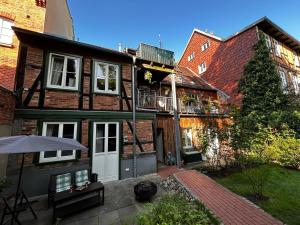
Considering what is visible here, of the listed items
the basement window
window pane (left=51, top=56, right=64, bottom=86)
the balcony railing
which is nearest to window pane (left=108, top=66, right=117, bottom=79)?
window pane (left=51, top=56, right=64, bottom=86)

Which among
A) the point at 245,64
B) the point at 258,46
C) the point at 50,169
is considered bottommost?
the point at 50,169

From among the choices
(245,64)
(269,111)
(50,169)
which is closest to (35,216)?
(50,169)

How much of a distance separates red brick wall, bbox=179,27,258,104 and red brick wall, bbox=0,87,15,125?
1583cm

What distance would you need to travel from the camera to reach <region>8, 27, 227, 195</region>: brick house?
6410 mm

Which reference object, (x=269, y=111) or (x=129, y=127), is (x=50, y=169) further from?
(x=269, y=111)

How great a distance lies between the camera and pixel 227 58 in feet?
54.2

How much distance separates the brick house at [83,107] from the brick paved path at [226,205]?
3.03 metres

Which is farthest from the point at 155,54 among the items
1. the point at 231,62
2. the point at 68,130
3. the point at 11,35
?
the point at 231,62

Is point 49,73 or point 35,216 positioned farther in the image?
point 49,73

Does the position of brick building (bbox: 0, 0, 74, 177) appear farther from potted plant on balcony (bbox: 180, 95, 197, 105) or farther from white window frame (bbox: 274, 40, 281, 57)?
white window frame (bbox: 274, 40, 281, 57)

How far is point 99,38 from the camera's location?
1216 centimetres

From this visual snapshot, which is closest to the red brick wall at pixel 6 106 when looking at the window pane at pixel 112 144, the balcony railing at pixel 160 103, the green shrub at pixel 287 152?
the window pane at pixel 112 144

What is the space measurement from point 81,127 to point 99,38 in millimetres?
8016

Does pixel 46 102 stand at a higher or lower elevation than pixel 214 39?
lower
